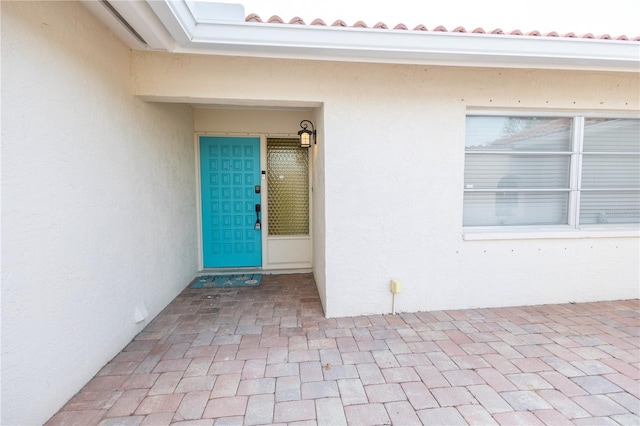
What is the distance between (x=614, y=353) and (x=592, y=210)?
2196mm

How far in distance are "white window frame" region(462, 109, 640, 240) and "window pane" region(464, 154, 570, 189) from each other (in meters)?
0.13

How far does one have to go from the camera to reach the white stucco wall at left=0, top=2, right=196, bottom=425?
1.82 metres

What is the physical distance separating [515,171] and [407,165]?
1650 mm

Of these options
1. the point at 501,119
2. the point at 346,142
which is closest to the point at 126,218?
the point at 346,142

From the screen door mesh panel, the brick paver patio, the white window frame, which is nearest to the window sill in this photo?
the white window frame

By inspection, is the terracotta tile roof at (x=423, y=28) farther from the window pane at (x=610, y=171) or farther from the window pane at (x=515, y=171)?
the window pane at (x=610, y=171)

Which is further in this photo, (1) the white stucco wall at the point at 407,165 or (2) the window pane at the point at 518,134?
(2) the window pane at the point at 518,134

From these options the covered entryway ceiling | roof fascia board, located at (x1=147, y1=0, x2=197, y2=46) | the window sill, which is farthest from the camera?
the window sill

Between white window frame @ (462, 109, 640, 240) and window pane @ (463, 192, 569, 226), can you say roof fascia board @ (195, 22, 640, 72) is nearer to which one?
white window frame @ (462, 109, 640, 240)

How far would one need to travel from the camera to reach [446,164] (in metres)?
3.68

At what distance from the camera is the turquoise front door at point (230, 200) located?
17.6 ft

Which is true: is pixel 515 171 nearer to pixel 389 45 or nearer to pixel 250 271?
pixel 389 45

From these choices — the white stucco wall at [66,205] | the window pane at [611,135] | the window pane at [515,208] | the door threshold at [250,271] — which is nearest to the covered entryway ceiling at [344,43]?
the white stucco wall at [66,205]

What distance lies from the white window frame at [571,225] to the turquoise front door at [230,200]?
360cm
